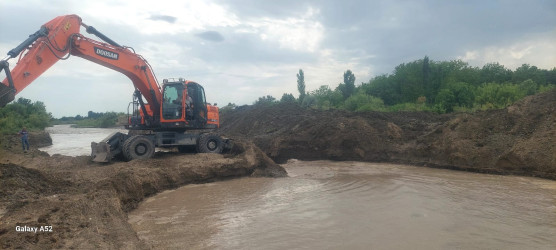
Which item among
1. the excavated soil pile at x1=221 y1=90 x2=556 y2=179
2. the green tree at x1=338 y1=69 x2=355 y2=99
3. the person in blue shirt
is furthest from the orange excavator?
the green tree at x1=338 y1=69 x2=355 y2=99

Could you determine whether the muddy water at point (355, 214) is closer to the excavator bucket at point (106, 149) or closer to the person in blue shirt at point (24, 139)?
the excavator bucket at point (106, 149)

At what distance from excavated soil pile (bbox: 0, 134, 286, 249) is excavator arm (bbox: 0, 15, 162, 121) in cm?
216

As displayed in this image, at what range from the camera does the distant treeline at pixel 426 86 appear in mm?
28016

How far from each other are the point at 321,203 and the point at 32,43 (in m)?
8.34

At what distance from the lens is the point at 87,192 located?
264 inches

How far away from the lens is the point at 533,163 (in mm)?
10977

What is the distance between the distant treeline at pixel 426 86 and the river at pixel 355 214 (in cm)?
1879

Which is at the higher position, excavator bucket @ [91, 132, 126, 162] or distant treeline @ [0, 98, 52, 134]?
distant treeline @ [0, 98, 52, 134]

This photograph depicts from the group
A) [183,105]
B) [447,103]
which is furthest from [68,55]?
[447,103]

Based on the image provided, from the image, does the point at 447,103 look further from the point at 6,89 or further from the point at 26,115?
the point at 26,115

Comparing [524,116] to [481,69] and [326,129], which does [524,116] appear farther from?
[481,69]

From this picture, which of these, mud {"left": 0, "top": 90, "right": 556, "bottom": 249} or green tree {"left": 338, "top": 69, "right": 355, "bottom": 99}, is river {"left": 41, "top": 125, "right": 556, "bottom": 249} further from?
green tree {"left": 338, "top": 69, "right": 355, "bottom": 99}

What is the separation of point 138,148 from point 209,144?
2.43 meters

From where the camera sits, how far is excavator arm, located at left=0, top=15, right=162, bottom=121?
8.73 m
